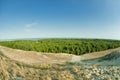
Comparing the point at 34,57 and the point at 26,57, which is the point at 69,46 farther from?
the point at 26,57

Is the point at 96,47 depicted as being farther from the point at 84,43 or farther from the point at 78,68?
the point at 78,68

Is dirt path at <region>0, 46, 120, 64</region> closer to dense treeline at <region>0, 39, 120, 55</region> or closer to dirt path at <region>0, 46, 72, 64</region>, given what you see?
dirt path at <region>0, 46, 72, 64</region>

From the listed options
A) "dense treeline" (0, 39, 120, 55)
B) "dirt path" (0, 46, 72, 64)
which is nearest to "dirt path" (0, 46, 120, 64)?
"dirt path" (0, 46, 72, 64)

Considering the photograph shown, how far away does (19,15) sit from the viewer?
33.9 feet

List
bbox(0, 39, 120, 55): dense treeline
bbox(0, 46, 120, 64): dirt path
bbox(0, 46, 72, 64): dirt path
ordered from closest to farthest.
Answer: bbox(0, 46, 72, 64): dirt path → bbox(0, 46, 120, 64): dirt path → bbox(0, 39, 120, 55): dense treeline

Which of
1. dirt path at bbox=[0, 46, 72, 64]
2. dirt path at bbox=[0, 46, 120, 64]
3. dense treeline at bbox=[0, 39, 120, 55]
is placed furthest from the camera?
dense treeline at bbox=[0, 39, 120, 55]

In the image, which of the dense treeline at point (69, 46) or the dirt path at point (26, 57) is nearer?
the dirt path at point (26, 57)

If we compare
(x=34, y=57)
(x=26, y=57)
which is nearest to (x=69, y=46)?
(x=34, y=57)

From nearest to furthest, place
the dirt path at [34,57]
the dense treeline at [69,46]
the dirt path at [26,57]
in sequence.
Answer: the dirt path at [26,57] → the dirt path at [34,57] → the dense treeline at [69,46]

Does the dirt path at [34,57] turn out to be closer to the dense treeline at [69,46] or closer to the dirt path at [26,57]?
the dirt path at [26,57]

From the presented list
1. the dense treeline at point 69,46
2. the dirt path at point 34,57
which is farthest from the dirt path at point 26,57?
the dense treeline at point 69,46

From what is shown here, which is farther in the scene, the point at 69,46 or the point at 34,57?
the point at 69,46

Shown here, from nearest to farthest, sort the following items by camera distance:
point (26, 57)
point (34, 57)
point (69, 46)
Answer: point (26, 57)
point (34, 57)
point (69, 46)

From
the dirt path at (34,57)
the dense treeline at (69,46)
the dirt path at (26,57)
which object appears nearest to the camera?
the dirt path at (26,57)
